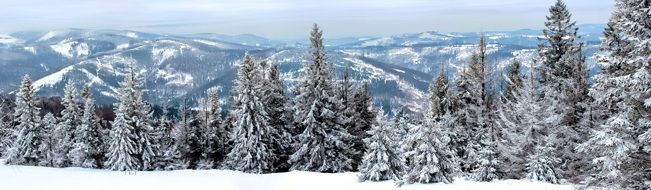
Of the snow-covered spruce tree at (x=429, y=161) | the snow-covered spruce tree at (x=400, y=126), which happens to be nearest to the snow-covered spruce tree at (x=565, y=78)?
the snow-covered spruce tree at (x=400, y=126)

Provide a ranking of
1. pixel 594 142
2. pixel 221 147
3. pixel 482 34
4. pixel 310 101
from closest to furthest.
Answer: pixel 594 142
pixel 482 34
pixel 310 101
pixel 221 147

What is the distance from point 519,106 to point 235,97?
21.0 m

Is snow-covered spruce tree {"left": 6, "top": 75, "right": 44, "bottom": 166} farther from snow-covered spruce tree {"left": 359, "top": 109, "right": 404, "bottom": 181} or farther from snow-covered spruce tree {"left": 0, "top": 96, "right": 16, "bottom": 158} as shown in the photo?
snow-covered spruce tree {"left": 359, "top": 109, "right": 404, "bottom": 181}

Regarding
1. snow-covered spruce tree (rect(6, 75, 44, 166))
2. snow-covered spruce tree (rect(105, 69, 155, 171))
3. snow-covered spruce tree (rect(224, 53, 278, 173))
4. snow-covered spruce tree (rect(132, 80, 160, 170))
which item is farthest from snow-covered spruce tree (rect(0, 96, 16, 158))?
snow-covered spruce tree (rect(6, 75, 44, 166))

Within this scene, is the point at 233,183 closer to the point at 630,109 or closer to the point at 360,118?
the point at 630,109

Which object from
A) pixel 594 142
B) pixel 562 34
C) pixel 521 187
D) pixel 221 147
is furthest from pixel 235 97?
pixel 594 142

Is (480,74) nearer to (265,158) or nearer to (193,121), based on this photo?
(265,158)

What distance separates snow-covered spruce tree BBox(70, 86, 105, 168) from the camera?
45688mm

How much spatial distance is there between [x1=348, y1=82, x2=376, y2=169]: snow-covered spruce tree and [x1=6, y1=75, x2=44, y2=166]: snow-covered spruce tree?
28.3 m

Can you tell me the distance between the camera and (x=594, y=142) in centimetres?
1594

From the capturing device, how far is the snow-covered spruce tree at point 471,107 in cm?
3394

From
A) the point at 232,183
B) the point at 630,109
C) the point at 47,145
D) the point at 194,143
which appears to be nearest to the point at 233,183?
the point at 232,183

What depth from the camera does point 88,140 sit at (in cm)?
4625

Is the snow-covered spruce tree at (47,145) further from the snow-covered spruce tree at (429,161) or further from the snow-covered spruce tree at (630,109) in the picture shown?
the snow-covered spruce tree at (630,109)
